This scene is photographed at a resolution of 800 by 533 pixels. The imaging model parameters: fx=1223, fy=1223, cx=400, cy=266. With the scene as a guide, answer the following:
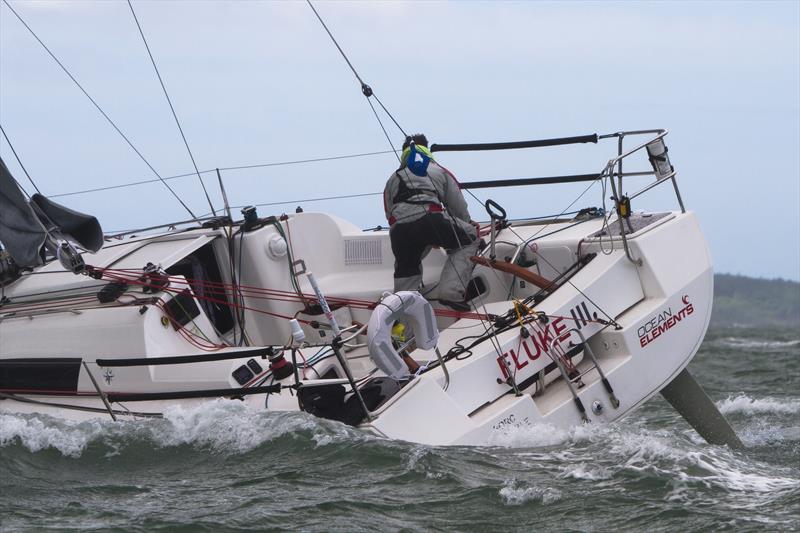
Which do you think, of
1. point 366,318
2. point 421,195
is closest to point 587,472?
point 421,195

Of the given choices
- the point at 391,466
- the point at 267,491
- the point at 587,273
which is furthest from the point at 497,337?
the point at 267,491

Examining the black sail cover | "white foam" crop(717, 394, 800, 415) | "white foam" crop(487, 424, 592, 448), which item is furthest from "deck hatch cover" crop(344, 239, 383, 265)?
"white foam" crop(717, 394, 800, 415)

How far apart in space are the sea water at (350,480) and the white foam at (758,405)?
3425 millimetres

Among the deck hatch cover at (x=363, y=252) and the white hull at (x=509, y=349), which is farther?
the deck hatch cover at (x=363, y=252)

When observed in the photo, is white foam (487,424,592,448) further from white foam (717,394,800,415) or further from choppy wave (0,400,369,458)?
white foam (717,394,800,415)

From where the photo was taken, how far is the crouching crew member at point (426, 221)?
322 inches

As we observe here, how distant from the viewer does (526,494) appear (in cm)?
593

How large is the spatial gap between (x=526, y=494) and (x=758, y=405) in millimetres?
5377

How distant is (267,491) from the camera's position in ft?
20.0

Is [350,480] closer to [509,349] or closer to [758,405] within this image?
[509,349]

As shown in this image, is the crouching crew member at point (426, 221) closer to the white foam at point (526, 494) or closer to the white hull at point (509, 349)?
the white hull at point (509, 349)

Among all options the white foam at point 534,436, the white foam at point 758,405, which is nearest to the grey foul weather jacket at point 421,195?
the white foam at point 534,436

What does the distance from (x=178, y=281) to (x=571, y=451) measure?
2901 mm

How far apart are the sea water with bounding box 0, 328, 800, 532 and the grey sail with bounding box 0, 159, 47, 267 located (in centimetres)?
123
